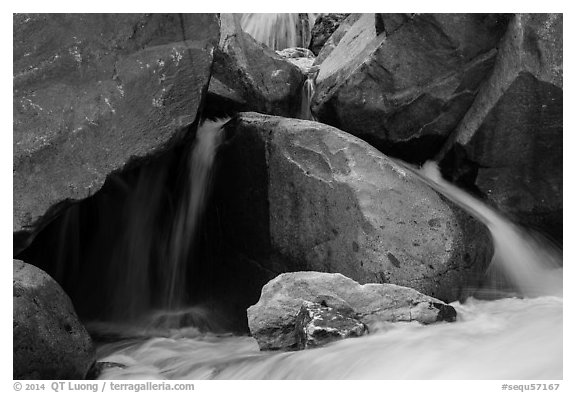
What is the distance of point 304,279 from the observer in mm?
3951

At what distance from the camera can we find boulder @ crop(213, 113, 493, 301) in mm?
4445

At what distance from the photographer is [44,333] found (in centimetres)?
362

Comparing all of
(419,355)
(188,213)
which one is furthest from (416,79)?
(419,355)

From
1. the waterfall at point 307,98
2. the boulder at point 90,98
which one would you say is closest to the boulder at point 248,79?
the waterfall at point 307,98

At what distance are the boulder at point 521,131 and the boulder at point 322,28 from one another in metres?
5.58

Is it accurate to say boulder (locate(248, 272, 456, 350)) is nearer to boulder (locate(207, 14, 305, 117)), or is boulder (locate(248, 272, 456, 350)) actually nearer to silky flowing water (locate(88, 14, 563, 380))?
silky flowing water (locate(88, 14, 563, 380))

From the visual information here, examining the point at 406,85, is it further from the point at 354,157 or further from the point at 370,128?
the point at 354,157

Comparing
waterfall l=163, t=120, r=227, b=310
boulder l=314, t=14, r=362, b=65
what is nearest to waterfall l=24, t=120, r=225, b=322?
waterfall l=163, t=120, r=227, b=310

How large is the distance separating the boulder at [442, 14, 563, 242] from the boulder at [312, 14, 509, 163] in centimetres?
15

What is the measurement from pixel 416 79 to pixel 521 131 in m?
0.92

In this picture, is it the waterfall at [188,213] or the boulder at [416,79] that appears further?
the waterfall at [188,213]

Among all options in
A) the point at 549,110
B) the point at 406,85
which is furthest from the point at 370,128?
the point at 549,110

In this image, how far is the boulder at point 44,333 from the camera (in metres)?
3.49

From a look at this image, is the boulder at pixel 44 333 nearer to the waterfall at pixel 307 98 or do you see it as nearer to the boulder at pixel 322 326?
the boulder at pixel 322 326
